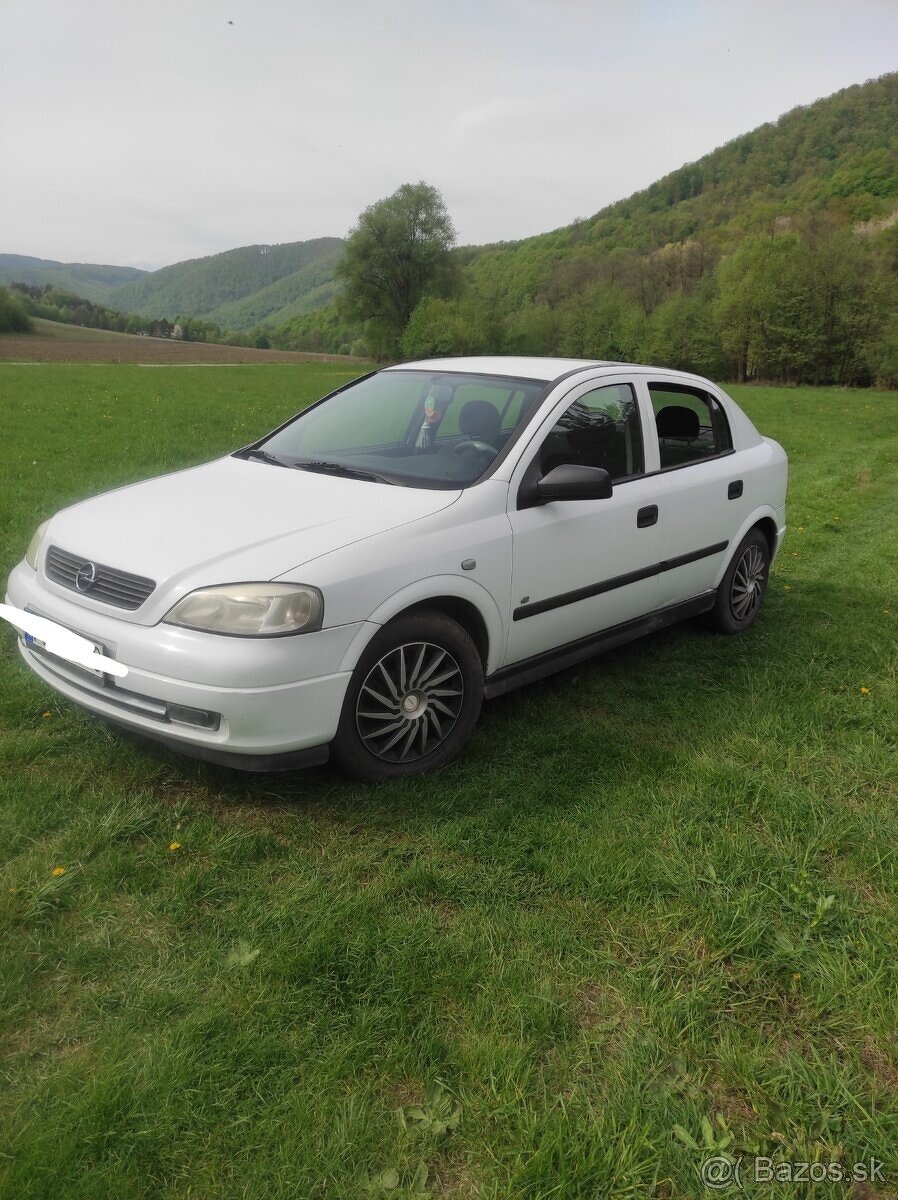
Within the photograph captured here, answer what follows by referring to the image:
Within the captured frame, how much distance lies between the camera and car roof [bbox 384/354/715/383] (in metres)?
4.16

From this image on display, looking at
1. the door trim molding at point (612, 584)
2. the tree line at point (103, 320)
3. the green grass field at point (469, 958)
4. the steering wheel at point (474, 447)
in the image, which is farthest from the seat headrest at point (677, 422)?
the tree line at point (103, 320)

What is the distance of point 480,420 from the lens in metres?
3.95

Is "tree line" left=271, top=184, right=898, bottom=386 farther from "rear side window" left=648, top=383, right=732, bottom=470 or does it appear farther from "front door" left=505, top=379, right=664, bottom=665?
"front door" left=505, top=379, right=664, bottom=665

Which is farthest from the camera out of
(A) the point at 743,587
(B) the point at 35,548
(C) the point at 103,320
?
(C) the point at 103,320

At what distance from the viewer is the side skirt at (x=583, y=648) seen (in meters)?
3.72

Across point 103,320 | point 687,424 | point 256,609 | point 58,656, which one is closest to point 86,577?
point 58,656

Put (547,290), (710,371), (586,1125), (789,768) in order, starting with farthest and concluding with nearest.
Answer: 1. (547,290)
2. (710,371)
3. (789,768)
4. (586,1125)

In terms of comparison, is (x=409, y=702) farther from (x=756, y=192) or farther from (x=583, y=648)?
(x=756, y=192)

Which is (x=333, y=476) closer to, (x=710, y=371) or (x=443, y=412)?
(x=443, y=412)

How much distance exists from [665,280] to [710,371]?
19376mm

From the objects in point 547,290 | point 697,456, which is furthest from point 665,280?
point 697,456

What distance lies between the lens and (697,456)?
15.7 feet

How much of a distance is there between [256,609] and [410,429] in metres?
1.74

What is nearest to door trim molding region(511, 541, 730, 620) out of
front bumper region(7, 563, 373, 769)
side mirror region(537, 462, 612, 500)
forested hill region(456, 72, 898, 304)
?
side mirror region(537, 462, 612, 500)
